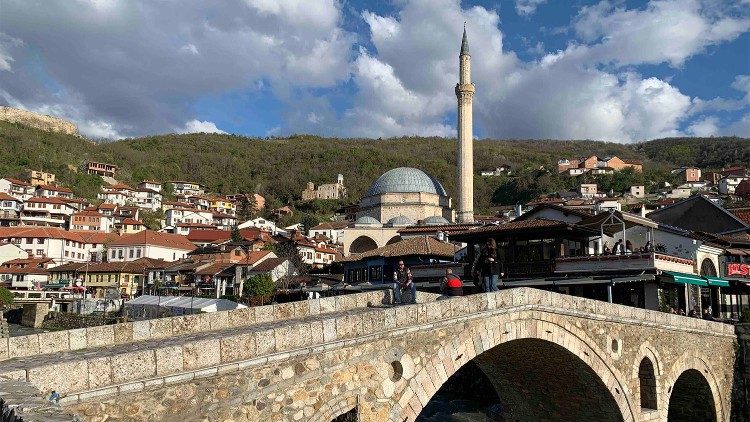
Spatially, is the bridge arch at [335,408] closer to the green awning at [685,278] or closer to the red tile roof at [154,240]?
the green awning at [685,278]

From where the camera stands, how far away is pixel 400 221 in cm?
5253

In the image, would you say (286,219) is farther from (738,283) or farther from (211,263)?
(738,283)

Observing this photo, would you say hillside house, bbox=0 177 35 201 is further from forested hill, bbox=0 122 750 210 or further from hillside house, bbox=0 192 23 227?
forested hill, bbox=0 122 750 210

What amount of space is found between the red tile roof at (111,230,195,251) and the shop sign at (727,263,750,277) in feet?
155

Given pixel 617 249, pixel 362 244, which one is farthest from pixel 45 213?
pixel 617 249

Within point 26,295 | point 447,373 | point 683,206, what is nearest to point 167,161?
point 26,295

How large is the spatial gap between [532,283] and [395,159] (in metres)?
93.7

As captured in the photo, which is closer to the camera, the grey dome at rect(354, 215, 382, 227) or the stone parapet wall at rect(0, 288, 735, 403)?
the stone parapet wall at rect(0, 288, 735, 403)

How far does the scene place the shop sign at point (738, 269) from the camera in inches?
924

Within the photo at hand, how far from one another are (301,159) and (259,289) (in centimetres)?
8705

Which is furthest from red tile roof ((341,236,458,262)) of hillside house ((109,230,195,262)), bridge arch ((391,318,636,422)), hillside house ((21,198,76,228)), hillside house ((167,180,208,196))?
hillside house ((167,180,208,196))

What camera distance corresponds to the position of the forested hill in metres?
89.8

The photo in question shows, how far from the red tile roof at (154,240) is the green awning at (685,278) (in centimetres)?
4754

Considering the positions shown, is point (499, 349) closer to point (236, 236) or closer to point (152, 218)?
point (236, 236)
